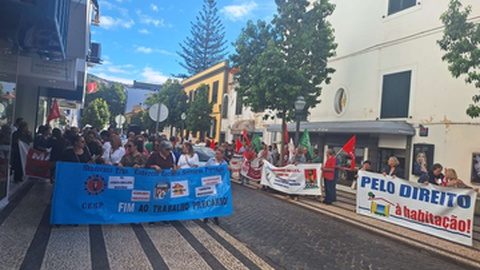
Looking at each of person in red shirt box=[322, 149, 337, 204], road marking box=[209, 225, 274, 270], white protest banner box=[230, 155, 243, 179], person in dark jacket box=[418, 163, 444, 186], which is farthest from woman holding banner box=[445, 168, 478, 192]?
white protest banner box=[230, 155, 243, 179]

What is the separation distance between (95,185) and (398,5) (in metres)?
14.1

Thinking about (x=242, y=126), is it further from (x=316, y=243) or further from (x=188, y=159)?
(x=316, y=243)

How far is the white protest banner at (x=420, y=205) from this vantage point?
7.12 m

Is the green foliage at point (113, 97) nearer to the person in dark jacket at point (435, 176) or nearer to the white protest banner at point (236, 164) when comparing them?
the white protest banner at point (236, 164)

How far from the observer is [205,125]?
32094mm

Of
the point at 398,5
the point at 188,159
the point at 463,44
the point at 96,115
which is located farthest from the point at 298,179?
the point at 96,115

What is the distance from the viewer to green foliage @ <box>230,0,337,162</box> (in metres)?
14.2

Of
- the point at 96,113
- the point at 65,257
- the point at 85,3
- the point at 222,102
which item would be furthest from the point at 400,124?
the point at 96,113

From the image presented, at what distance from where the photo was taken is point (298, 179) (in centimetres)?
1144

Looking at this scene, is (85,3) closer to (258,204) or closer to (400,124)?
(258,204)

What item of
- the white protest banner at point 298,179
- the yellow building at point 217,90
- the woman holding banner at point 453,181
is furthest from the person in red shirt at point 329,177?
the yellow building at point 217,90

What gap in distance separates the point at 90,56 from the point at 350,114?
553 inches

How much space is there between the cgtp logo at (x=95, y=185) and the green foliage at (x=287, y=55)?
916 cm

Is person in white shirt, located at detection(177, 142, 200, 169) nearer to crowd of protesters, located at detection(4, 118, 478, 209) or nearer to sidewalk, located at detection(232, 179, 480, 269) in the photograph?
crowd of protesters, located at detection(4, 118, 478, 209)
